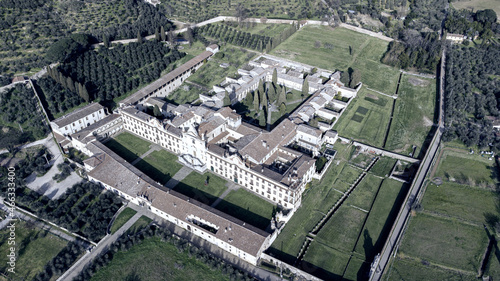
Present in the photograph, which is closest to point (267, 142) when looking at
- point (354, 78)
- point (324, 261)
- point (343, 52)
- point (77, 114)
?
point (324, 261)

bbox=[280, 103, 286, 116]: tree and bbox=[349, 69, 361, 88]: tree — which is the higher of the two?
bbox=[349, 69, 361, 88]: tree

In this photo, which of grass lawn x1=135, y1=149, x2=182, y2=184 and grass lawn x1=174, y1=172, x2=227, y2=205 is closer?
A: grass lawn x1=174, y1=172, x2=227, y2=205

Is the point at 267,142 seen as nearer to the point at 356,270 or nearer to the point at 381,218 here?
the point at 381,218

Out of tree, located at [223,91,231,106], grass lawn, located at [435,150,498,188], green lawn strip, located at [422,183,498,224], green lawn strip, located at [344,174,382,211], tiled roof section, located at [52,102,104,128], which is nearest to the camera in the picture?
green lawn strip, located at [422,183,498,224]

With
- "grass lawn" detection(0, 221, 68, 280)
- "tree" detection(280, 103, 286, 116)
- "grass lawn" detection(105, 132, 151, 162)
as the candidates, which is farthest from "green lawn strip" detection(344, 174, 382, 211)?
"grass lawn" detection(0, 221, 68, 280)

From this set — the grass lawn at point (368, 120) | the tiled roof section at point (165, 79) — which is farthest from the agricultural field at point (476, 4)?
the tiled roof section at point (165, 79)

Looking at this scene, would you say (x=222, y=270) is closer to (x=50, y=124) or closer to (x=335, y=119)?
(x=335, y=119)

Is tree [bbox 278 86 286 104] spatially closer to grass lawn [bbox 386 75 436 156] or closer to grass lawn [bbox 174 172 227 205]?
grass lawn [bbox 386 75 436 156]
